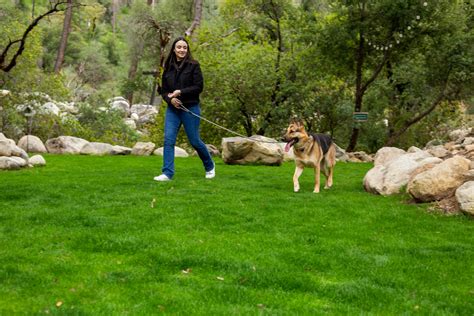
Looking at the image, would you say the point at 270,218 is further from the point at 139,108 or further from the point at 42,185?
the point at 139,108

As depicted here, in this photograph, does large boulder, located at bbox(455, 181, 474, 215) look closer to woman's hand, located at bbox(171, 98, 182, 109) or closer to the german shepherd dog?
the german shepherd dog

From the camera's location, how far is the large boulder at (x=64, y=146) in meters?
17.3

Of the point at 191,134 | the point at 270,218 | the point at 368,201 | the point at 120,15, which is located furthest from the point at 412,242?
the point at 120,15

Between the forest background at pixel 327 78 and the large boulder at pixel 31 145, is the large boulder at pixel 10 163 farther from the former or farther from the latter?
the forest background at pixel 327 78

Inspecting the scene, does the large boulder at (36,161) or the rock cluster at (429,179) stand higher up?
the rock cluster at (429,179)

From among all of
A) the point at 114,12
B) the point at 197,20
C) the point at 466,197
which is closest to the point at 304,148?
the point at 466,197

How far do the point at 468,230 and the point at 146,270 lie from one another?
14.6ft

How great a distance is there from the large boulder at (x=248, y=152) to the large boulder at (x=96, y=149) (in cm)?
473

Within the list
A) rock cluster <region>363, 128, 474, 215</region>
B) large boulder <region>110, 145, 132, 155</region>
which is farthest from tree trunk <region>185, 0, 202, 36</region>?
rock cluster <region>363, 128, 474, 215</region>

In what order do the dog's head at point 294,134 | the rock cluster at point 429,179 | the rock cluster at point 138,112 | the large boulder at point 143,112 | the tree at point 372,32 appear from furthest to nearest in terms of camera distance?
the large boulder at point 143,112 → the rock cluster at point 138,112 → the tree at point 372,32 → the dog's head at point 294,134 → the rock cluster at point 429,179

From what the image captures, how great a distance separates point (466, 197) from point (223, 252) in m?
4.23

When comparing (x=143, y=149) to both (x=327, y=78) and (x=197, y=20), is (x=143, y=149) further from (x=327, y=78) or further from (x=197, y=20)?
(x=197, y=20)

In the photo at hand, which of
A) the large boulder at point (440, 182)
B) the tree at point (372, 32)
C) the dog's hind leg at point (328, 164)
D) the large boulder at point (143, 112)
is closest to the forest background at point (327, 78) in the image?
the tree at point (372, 32)

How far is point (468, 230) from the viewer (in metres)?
7.10
